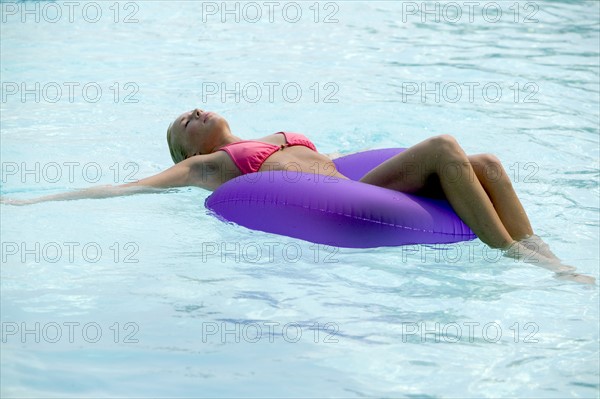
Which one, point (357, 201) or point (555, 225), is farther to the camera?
point (555, 225)

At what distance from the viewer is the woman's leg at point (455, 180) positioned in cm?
361

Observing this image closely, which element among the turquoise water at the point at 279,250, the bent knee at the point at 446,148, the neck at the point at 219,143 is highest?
the bent knee at the point at 446,148

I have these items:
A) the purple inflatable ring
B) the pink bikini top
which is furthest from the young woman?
the purple inflatable ring

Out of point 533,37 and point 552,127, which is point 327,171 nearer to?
point 552,127

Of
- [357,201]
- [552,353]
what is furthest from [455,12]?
[552,353]

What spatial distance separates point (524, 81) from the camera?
707 cm

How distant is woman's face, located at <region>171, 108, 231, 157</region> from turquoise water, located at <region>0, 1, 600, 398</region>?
0.24m

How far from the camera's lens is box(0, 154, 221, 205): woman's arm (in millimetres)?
4070

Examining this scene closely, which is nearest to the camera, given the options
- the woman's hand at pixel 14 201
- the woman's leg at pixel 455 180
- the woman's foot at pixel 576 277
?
the woman's foot at pixel 576 277

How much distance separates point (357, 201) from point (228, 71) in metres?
3.97

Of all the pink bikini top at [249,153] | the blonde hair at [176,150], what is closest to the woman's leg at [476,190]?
the pink bikini top at [249,153]

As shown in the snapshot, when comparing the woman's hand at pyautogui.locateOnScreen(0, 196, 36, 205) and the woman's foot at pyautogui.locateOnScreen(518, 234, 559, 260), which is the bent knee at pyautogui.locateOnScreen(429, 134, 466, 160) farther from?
the woman's hand at pyautogui.locateOnScreen(0, 196, 36, 205)

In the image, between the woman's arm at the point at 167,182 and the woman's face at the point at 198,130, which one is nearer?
the woman's arm at the point at 167,182

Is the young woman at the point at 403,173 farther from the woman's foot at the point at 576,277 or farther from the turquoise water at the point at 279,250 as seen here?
the turquoise water at the point at 279,250
